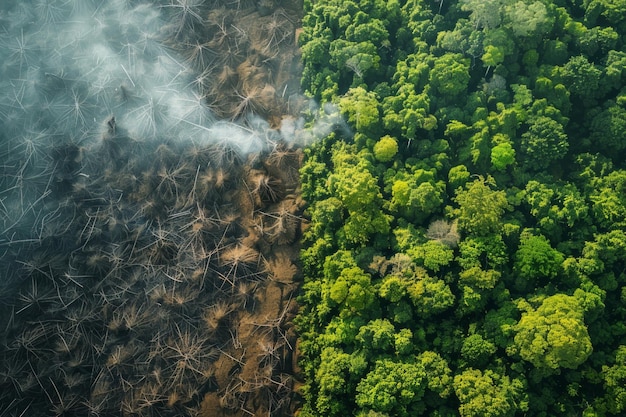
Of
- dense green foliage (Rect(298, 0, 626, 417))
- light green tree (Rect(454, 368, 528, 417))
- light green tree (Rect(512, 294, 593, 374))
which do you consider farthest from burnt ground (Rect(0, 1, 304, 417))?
light green tree (Rect(512, 294, 593, 374))

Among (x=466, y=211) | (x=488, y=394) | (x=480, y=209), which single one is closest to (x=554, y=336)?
(x=488, y=394)

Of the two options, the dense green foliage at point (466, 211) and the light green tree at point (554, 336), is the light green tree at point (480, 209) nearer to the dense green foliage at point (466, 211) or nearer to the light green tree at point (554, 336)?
the dense green foliage at point (466, 211)

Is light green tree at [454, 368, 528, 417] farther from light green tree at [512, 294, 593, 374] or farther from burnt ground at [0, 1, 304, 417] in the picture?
burnt ground at [0, 1, 304, 417]

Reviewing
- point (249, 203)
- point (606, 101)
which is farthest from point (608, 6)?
point (249, 203)

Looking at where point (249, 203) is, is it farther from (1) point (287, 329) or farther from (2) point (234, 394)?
(2) point (234, 394)

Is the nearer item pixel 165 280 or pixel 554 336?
pixel 554 336

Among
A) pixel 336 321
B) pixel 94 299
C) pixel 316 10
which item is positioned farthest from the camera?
pixel 316 10

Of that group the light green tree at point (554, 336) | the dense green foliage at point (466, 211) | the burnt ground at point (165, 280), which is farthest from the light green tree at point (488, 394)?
the burnt ground at point (165, 280)

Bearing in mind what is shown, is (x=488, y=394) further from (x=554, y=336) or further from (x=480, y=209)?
(x=480, y=209)
